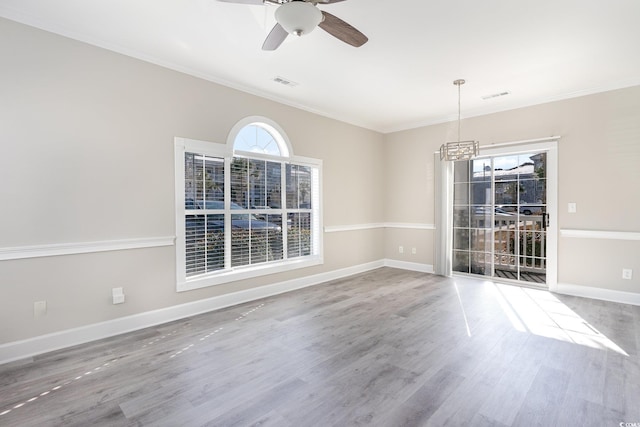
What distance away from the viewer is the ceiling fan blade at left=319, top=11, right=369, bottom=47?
2107 millimetres

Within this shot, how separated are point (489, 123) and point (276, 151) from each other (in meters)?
3.56

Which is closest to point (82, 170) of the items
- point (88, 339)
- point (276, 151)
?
point (88, 339)

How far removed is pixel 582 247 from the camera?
14.3ft

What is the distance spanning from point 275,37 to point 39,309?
308cm

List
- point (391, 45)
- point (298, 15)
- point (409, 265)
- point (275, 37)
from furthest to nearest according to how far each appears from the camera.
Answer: point (409, 265) → point (391, 45) → point (275, 37) → point (298, 15)

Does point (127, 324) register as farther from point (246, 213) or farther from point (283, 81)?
point (283, 81)

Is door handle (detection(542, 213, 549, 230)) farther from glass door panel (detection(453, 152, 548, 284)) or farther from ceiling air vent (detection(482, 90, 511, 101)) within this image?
ceiling air vent (detection(482, 90, 511, 101))

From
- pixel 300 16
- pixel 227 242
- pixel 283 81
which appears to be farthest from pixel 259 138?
pixel 300 16

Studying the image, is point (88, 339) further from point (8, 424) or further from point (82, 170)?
point (82, 170)

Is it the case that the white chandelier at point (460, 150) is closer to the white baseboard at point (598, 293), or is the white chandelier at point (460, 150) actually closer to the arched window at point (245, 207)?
the arched window at point (245, 207)

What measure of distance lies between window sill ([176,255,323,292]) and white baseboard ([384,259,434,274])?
1.98 meters

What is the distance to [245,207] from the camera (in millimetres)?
4207

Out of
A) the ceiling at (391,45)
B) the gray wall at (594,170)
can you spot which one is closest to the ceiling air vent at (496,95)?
the ceiling at (391,45)

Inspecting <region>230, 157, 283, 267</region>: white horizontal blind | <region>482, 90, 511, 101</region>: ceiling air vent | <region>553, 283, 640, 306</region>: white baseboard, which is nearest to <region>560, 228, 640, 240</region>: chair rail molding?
<region>553, 283, 640, 306</region>: white baseboard
